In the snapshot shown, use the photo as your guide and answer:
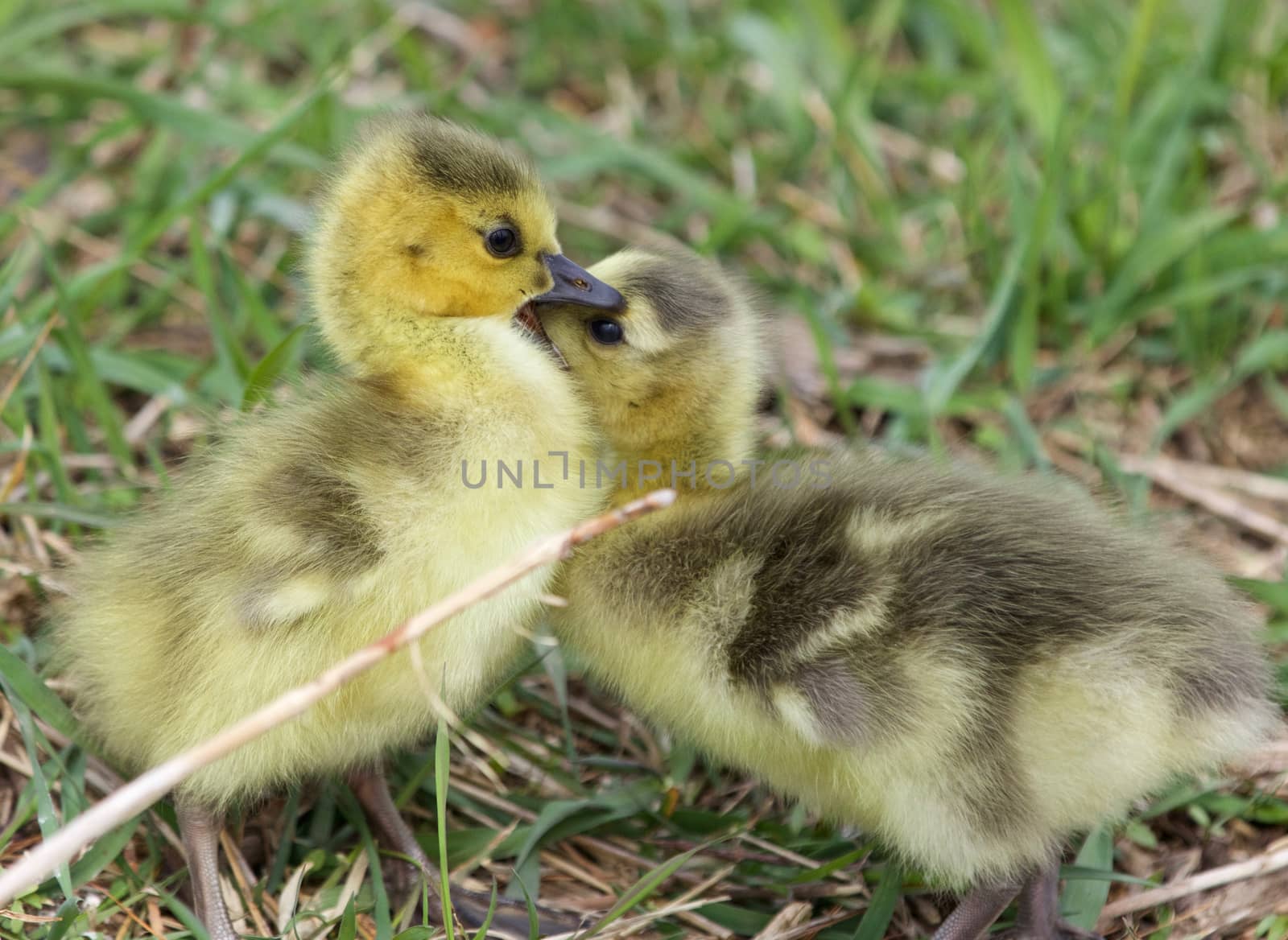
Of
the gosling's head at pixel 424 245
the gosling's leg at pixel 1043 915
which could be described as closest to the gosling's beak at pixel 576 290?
the gosling's head at pixel 424 245

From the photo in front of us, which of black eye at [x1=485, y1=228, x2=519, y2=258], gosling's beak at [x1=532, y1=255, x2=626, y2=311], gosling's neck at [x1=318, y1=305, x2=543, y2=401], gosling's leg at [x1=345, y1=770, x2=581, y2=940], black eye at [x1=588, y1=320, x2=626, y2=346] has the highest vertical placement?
black eye at [x1=485, y1=228, x2=519, y2=258]

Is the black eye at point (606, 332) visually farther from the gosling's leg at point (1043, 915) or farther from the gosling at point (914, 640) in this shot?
the gosling's leg at point (1043, 915)

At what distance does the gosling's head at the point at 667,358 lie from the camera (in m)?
2.04

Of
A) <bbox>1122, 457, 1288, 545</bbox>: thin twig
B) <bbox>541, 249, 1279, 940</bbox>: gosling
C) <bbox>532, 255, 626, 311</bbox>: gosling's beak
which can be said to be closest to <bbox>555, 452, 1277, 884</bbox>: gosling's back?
<bbox>541, 249, 1279, 940</bbox>: gosling

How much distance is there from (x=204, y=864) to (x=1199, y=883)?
1.42 meters

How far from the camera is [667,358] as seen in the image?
2.04 meters

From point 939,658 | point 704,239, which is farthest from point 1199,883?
point 704,239

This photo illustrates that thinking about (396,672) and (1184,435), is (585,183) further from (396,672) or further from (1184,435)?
(396,672)

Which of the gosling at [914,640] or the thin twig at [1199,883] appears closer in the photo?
the gosling at [914,640]

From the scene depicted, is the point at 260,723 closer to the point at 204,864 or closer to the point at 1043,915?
the point at 204,864

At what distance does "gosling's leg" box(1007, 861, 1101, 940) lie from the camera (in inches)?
80.5

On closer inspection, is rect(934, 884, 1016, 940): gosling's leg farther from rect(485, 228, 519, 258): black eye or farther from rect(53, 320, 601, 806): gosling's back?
rect(485, 228, 519, 258): black eye

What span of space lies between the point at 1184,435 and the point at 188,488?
6.34 ft

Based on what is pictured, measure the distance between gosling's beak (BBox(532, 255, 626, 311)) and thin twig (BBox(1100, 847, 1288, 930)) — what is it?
1141 mm
